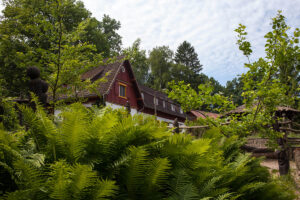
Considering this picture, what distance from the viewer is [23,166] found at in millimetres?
774

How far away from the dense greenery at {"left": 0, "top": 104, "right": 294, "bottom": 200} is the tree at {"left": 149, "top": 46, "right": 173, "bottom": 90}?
37.8 metres

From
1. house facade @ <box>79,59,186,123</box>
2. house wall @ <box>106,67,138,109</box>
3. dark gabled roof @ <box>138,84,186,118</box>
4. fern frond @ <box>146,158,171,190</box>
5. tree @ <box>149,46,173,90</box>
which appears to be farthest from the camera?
tree @ <box>149,46,173,90</box>

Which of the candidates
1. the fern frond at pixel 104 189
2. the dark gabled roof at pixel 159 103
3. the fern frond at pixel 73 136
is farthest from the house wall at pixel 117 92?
the fern frond at pixel 104 189

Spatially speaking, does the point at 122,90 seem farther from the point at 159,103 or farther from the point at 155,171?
the point at 155,171

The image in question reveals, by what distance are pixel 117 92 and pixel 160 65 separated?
2030 centimetres

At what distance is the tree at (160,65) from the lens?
39156 millimetres

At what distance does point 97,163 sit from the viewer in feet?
3.03

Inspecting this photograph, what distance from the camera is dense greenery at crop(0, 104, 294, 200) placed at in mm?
776

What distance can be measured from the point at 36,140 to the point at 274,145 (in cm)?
496

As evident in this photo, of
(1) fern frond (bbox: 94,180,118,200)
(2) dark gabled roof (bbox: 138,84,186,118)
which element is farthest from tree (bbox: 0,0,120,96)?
(2) dark gabled roof (bbox: 138,84,186,118)

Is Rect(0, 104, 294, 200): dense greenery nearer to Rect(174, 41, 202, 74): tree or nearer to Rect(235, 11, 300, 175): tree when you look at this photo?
Rect(235, 11, 300, 175): tree

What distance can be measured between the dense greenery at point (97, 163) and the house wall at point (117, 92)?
60.3 ft

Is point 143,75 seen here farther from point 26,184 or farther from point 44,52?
point 26,184

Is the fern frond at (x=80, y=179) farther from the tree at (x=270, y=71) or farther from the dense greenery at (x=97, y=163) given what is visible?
the tree at (x=270, y=71)
